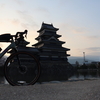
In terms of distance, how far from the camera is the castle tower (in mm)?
33625

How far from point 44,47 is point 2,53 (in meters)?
28.8

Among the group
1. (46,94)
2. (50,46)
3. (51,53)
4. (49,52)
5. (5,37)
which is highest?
(50,46)

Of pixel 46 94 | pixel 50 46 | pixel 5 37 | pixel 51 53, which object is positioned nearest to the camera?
pixel 46 94

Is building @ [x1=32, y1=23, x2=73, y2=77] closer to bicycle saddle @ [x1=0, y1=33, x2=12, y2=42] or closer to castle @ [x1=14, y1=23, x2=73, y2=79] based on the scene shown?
castle @ [x1=14, y1=23, x2=73, y2=79]

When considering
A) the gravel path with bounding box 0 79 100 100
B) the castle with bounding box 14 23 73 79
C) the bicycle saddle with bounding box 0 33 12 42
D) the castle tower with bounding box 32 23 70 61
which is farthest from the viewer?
the castle tower with bounding box 32 23 70 61

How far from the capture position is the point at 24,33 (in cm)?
445

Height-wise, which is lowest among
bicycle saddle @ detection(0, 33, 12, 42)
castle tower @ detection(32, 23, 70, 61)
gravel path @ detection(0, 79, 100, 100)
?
gravel path @ detection(0, 79, 100, 100)

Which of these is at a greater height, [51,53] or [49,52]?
[49,52]

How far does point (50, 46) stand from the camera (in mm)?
34344

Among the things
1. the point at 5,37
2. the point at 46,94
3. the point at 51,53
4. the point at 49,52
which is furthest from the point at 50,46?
the point at 46,94

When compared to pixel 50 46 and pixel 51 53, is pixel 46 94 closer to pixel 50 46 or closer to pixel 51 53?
pixel 51 53

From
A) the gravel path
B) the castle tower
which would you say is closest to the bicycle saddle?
the gravel path

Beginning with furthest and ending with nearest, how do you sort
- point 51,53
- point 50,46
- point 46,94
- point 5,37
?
point 50,46, point 51,53, point 5,37, point 46,94

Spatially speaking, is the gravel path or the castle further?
the castle
